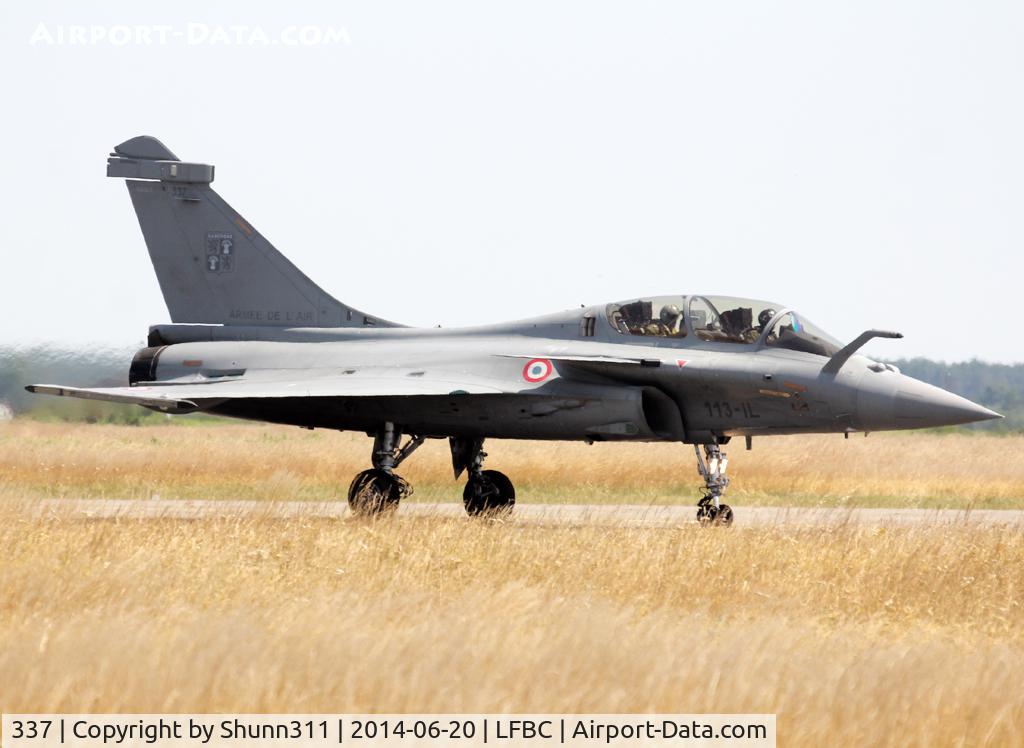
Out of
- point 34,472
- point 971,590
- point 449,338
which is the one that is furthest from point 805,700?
point 34,472

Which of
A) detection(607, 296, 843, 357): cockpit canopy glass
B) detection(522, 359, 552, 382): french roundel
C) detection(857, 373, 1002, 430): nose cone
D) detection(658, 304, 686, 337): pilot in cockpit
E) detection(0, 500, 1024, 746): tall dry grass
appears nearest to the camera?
detection(0, 500, 1024, 746): tall dry grass

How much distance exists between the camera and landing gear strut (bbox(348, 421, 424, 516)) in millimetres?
16953

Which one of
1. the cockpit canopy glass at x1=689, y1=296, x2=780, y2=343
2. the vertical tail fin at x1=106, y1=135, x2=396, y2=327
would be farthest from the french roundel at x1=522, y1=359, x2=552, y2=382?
the vertical tail fin at x1=106, y1=135, x2=396, y2=327

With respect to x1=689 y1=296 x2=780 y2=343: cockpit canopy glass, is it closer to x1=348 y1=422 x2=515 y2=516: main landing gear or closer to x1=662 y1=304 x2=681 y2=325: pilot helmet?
x1=662 y1=304 x2=681 y2=325: pilot helmet

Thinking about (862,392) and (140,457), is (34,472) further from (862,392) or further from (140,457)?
(862,392)

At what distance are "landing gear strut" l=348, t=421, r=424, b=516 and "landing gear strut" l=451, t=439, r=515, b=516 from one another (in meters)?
0.69

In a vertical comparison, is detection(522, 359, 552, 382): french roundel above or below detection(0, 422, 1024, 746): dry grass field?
above

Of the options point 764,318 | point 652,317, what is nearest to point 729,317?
point 764,318

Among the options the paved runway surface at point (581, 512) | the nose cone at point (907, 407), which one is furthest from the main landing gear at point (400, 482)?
the nose cone at point (907, 407)

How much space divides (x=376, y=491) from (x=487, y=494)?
1.61m

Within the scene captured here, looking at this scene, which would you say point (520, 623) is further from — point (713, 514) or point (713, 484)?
point (713, 484)

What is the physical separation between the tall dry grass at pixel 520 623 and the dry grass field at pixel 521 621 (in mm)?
18

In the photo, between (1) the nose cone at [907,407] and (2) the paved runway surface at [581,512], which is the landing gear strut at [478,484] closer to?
(2) the paved runway surface at [581,512]

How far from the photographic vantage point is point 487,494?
18.2m
